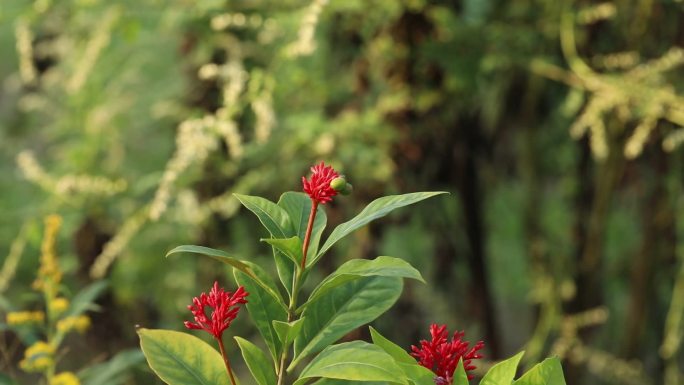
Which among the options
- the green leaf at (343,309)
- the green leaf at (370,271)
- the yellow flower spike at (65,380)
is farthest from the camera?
the yellow flower spike at (65,380)

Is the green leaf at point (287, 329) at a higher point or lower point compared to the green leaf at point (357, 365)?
higher

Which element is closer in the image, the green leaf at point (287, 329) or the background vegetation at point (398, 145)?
the green leaf at point (287, 329)

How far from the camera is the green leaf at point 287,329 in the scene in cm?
71

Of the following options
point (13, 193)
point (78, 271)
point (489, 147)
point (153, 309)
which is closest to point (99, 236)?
point (78, 271)

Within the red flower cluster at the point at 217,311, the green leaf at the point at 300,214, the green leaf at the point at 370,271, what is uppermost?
the green leaf at the point at 300,214

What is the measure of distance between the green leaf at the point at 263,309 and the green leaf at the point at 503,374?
16 centimetres

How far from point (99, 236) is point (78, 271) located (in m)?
0.13

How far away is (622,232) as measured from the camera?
3156 mm

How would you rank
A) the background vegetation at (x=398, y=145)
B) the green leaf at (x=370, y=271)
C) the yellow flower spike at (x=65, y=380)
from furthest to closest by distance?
1. the background vegetation at (x=398, y=145)
2. the yellow flower spike at (x=65, y=380)
3. the green leaf at (x=370, y=271)

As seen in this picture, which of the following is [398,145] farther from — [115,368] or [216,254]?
[216,254]

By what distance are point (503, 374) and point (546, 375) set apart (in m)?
0.03

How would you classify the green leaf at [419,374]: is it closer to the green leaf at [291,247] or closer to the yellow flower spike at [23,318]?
the green leaf at [291,247]

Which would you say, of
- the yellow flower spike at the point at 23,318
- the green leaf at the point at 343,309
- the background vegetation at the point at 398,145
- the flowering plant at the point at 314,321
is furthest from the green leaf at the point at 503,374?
the background vegetation at the point at 398,145

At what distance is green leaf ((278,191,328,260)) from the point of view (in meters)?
0.78
